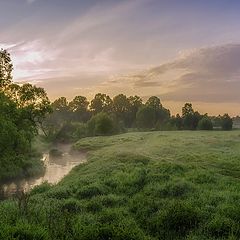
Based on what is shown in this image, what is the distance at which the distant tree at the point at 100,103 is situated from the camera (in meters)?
169

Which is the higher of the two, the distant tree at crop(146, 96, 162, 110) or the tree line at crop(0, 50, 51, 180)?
the distant tree at crop(146, 96, 162, 110)

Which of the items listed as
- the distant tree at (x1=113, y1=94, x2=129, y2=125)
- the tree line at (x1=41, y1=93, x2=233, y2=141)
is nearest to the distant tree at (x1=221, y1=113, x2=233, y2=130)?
the tree line at (x1=41, y1=93, x2=233, y2=141)

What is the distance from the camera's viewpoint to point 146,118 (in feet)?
487

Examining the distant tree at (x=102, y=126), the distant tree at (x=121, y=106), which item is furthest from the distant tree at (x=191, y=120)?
the distant tree at (x=121, y=106)

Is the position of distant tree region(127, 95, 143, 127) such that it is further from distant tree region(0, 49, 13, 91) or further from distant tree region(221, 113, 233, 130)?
distant tree region(0, 49, 13, 91)

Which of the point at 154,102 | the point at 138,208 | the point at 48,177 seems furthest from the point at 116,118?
the point at 138,208

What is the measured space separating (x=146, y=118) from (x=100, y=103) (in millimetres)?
28830

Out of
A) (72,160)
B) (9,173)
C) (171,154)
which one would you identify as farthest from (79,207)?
(72,160)

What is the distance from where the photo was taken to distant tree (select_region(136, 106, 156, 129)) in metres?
148

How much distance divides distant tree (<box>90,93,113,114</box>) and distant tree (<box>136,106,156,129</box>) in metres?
21.8

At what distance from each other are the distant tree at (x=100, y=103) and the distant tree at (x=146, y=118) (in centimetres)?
2181

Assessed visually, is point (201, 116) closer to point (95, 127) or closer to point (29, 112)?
point (95, 127)

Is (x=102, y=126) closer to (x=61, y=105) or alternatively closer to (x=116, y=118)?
(x=116, y=118)

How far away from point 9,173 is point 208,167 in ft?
75.9
